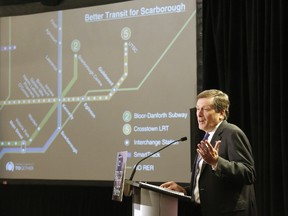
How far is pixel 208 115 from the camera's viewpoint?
302cm

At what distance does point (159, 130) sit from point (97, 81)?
2.58 feet

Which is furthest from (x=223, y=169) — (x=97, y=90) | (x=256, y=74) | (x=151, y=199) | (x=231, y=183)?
(x=97, y=90)

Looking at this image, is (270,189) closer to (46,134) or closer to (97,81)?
(97,81)

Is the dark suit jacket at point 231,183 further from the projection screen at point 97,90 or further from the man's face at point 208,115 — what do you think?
the projection screen at point 97,90

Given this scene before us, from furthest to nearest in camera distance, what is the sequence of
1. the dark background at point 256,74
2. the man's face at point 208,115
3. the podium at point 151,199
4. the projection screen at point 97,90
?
1. the projection screen at point 97,90
2. the dark background at point 256,74
3. the man's face at point 208,115
4. the podium at point 151,199

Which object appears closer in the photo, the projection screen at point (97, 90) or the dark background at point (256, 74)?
the dark background at point (256, 74)

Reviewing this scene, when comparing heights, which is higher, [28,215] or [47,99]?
[47,99]

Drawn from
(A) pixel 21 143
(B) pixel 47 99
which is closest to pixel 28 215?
(A) pixel 21 143

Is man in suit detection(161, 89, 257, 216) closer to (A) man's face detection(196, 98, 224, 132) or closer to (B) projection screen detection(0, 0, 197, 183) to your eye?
(A) man's face detection(196, 98, 224, 132)

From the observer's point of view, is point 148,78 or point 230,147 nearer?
point 230,147

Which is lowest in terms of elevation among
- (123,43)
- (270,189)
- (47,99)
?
(270,189)

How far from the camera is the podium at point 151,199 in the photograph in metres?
2.64

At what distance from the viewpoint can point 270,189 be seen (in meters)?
4.00

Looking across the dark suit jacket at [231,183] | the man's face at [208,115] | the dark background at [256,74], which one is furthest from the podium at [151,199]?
the dark background at [256,74]
